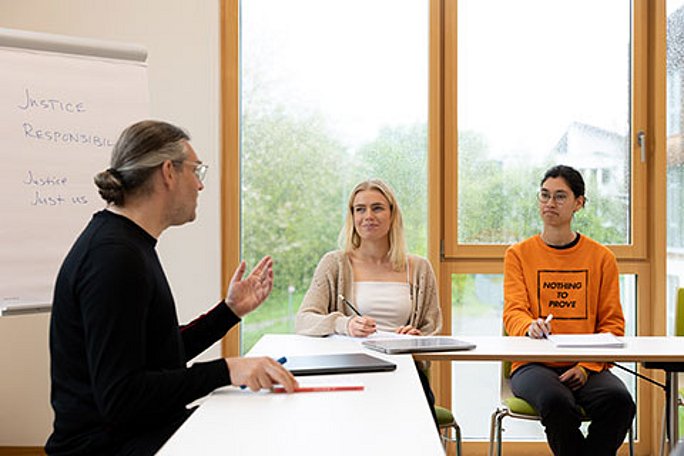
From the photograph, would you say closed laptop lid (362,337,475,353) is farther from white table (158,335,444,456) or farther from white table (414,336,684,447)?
white table (158,335,444,456)

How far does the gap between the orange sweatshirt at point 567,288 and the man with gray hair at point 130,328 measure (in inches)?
69.0

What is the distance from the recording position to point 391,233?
142 inches

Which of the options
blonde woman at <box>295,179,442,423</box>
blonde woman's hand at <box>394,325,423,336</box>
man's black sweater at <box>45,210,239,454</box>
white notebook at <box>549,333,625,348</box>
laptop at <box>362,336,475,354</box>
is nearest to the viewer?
man's black sweater at <box>45,210,239,454</box>

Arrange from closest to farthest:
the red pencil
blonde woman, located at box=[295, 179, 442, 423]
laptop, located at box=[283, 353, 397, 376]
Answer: the red pencil
laptop, located at box=[283, 353, 397, 376]
blonde woman, located at box=[295, 179, 442, 423]

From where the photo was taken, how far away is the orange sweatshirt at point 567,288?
351 centimetres

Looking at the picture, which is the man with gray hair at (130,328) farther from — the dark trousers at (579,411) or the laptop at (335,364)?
the dark trousers at (579,411)

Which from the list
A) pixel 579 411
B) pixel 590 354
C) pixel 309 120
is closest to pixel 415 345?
pixel 590 354

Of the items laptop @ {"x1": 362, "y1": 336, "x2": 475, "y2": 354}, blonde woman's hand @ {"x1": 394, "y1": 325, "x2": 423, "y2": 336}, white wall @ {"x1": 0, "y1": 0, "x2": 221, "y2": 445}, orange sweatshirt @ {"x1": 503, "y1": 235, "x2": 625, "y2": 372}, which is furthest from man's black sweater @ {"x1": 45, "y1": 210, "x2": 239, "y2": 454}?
white wall @ {"x1": 0, "y1": 0, "x2": 221, "y2": 445}

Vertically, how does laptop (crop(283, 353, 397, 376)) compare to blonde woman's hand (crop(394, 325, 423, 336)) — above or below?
above

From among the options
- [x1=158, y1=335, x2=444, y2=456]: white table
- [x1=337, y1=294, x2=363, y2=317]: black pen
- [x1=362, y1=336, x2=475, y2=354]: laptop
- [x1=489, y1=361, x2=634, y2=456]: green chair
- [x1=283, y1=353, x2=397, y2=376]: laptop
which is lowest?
[x1=489, y1=361, x2=634, y2=456]: green chair

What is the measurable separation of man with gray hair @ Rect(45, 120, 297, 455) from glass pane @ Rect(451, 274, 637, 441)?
2.41m

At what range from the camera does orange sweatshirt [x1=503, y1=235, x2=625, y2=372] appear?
138 inches

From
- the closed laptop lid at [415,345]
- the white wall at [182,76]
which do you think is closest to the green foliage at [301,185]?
the white wall at [182,76]

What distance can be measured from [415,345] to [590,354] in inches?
24.8
